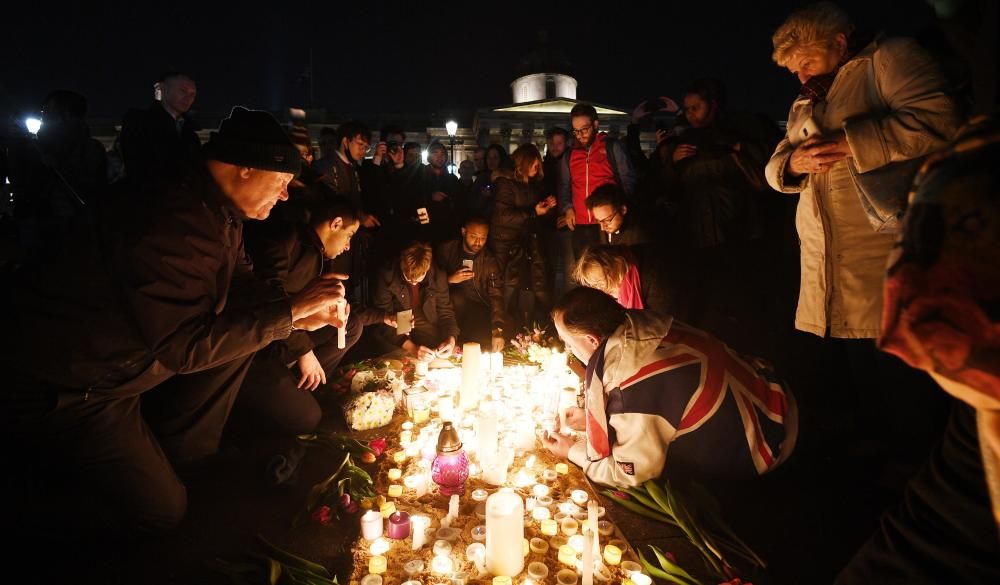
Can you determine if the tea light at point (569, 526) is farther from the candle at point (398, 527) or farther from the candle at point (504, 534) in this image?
the candle at point (398, 527)

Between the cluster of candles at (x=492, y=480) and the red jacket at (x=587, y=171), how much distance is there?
2444 millimetres

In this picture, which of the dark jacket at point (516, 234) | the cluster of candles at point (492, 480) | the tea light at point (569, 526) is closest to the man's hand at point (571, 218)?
the dark jacket at point (516, 234)

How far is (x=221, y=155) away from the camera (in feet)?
8.68

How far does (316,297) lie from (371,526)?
1.33 meters

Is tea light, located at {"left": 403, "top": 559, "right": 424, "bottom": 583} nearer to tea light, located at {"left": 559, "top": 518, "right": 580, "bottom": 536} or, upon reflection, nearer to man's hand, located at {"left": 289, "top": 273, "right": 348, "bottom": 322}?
tea light, located at {"left": 559, "top": 518, "right": 580, "bottom": 536}

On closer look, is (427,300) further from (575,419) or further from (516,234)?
(575,419)

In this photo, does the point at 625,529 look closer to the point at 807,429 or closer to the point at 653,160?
the point at 807,429

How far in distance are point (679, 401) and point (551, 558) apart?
1028 mm

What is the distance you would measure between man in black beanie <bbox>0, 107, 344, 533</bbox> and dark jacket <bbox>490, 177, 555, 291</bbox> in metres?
3.97

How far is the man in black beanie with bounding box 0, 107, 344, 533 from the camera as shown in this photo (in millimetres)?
2326

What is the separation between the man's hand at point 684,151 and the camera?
479cm

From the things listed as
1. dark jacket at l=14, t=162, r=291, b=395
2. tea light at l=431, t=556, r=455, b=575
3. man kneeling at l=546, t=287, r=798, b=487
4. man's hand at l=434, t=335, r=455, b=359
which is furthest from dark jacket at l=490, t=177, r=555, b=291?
tea light at l=431, t=556, r=455, b=575

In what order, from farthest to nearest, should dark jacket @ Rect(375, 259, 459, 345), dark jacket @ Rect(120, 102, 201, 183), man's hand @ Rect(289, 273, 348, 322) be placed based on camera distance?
dark jacket @ Rect(375, 259, 459, 345)
dark jacket @ Rect(120, 102, 201, 183)
man's hand @ Rect(289, 273, 348, 322)

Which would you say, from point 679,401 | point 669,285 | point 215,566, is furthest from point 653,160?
point 215,566
